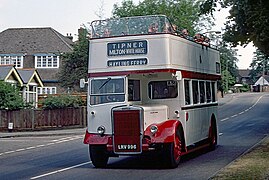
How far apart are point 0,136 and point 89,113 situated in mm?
20099

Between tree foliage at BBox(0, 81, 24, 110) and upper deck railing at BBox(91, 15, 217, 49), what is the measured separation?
78.4 ft

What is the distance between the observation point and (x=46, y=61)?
222 ft

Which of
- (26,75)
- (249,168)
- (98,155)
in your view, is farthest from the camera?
(26,75)

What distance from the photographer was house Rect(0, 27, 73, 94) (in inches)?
2612

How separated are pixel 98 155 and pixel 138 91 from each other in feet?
7.24

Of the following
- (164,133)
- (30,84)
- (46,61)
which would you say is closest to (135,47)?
(164,133)

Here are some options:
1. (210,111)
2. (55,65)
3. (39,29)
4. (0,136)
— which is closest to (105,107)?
(210,111)

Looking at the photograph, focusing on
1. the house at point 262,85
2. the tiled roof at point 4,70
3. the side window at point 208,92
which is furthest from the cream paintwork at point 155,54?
the house at point 262,85

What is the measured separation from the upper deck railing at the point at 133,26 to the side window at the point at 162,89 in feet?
4.84

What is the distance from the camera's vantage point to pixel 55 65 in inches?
2633

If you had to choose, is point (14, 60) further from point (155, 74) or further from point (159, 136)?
point (159, 136)

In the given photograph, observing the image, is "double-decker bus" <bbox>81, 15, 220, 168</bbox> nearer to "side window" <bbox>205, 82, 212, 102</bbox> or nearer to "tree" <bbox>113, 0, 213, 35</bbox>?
"side window" <bbox>205, 82, 212, 102</bbox>

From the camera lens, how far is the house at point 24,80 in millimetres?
49469

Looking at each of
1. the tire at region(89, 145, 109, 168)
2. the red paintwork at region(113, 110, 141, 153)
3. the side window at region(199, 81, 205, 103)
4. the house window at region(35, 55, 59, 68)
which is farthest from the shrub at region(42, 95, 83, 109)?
the house window at region(35, 55, 59, 68)
